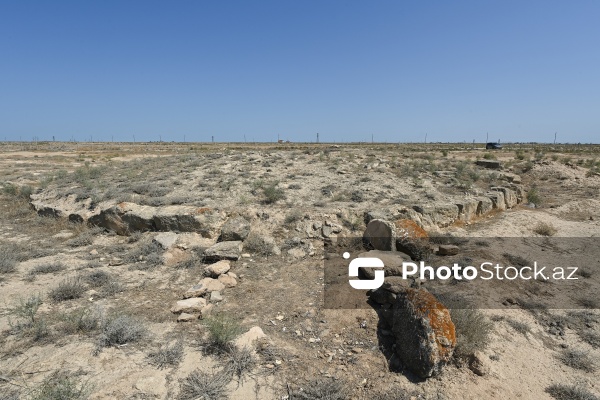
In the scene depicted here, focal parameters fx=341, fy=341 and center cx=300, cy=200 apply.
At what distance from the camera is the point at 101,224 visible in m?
9.55

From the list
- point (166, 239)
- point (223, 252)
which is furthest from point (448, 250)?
point (166, 239)

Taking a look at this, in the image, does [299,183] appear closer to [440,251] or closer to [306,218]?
[306,218]

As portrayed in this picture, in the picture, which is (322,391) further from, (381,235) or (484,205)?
(484,205)

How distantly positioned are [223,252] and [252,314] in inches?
88.6

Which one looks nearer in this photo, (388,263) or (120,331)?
(120,331)

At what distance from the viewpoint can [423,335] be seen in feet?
13.9

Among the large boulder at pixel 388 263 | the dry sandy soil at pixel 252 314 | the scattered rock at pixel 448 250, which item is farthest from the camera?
the scattered rock at pixel 448 250

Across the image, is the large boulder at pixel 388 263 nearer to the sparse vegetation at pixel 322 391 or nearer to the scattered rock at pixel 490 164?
the sparse vegetation at pixel 322 391

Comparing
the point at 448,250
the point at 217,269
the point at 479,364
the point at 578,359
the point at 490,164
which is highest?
the point at 490,164

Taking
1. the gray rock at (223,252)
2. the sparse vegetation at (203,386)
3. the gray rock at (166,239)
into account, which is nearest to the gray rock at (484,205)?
the gray rock at (223,252)

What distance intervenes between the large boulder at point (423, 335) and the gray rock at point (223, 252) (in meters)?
3.94

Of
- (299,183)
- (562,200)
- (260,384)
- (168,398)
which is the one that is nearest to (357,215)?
(299,183)

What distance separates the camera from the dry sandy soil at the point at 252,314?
402 centimetres

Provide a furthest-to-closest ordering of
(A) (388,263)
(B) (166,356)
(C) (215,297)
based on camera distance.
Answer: (A) (388,263)
(C) (215,297)
(B) (166,356)
